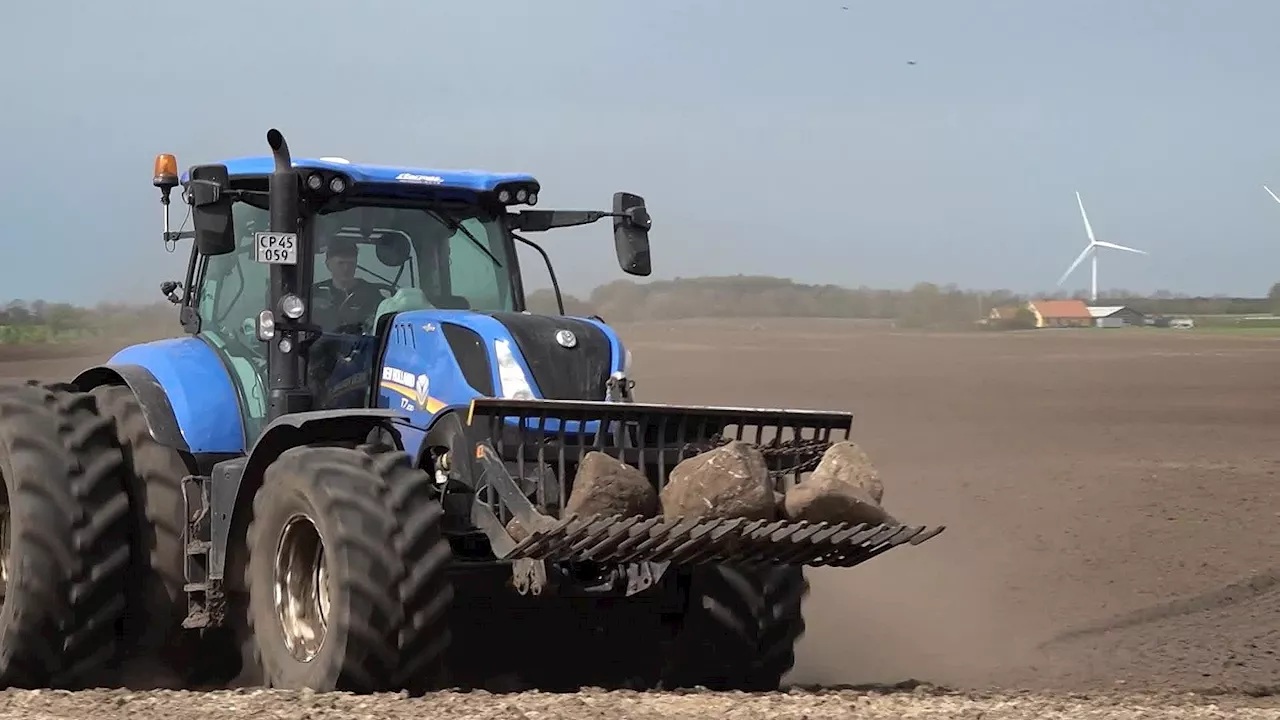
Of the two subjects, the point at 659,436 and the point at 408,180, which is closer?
the point at 659,436

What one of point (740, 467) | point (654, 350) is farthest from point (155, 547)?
point (654, 350)

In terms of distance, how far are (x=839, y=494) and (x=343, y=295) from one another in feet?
8.99

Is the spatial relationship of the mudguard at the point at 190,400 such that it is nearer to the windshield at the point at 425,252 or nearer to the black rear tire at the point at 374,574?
the windshield at the point at 425,252

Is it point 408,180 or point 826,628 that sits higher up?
point 408,180

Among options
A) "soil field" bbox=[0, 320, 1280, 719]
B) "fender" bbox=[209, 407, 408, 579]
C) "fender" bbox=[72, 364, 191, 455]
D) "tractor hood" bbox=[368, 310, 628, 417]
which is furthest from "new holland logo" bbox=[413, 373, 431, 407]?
"soil field" bbox=[0, 320, 1280, 719]

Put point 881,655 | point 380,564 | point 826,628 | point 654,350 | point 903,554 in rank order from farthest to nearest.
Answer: point 654,350 → point 903,554 → point 826,628 → point 881,655 → point 380,564

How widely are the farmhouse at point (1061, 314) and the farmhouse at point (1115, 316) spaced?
262 mm

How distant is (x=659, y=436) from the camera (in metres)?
8.12

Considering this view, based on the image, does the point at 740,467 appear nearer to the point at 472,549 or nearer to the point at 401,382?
the point at 472,549

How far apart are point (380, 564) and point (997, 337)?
2845cm

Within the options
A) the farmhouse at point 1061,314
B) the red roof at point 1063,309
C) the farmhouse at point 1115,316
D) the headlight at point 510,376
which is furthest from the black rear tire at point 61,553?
the farmhouse at point 1115,316

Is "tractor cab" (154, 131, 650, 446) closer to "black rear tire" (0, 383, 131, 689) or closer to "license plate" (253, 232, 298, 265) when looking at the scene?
"license plate" (253, 232, 298, 265)

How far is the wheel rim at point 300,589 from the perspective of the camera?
7902mm

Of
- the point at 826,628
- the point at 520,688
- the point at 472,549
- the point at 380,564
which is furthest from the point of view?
the point at 826,628
